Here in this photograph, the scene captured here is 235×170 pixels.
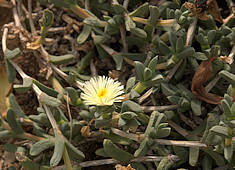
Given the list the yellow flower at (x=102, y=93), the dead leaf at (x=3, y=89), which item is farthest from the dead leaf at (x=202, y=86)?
the dead leaf at (x=3, y=89)

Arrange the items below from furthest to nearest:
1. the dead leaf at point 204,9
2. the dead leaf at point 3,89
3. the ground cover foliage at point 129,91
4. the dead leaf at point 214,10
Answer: the dead leaf at point 3,89 < the dead leaf at point 214,10 < the dead leaf at point 204,9 < the ground cover foliage at point 129,91

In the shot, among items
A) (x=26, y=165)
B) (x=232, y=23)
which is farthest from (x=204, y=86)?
(x=26, y=165)

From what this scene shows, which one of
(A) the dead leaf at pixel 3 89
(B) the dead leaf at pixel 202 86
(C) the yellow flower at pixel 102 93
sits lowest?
(A) the dead leaf at pixel 3 89

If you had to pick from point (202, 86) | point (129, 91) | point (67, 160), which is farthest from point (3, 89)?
point (202, 86)

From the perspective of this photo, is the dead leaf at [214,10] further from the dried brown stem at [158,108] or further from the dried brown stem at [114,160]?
the dried brown stem at [114,160]

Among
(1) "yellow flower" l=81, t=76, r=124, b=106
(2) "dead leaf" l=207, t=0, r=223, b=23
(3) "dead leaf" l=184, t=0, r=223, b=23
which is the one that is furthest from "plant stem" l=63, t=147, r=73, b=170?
(2) "dead leaf" l=207, t=0, r=223, b=23

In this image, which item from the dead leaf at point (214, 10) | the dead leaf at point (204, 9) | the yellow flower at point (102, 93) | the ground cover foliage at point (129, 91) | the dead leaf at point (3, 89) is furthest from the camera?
the dead leaf at point (3, 89)

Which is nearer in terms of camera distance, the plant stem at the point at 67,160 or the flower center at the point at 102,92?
the flower center at the point at 102,92

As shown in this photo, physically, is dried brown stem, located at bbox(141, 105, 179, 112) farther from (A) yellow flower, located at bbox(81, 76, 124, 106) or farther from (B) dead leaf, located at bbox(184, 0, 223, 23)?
(B) dead leaf, located at bbox(184, 0, 223, 23)

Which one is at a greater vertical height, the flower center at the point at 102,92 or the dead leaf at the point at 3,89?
the flower center at the point at 102,92
